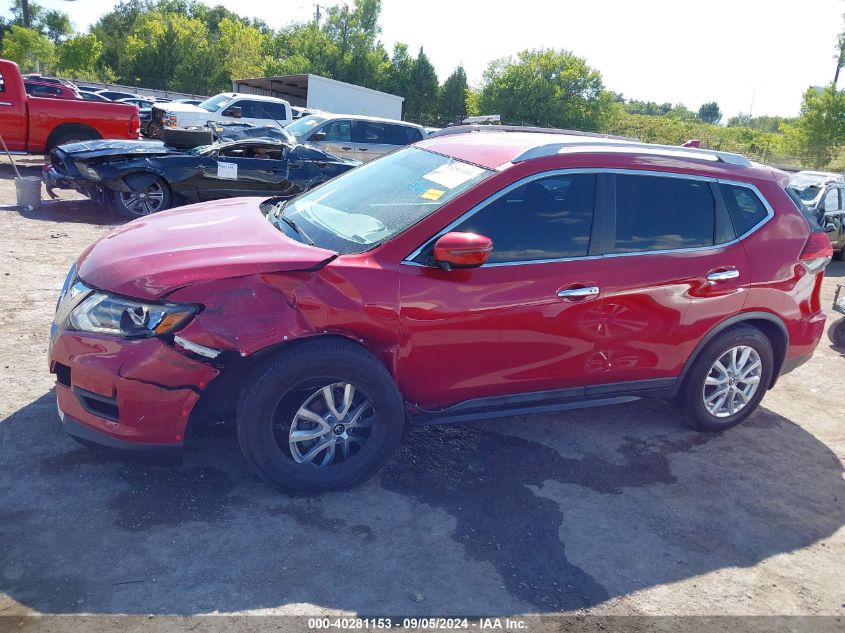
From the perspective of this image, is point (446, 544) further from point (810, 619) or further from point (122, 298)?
point (122, 298)

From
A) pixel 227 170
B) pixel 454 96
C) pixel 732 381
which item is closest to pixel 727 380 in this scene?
pixel 732 381

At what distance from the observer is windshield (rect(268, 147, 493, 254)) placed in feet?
11.6

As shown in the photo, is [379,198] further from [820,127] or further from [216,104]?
[820,127]

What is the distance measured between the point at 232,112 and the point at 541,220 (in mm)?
16337

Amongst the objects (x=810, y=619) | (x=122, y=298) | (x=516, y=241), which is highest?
(x=516, y=241)

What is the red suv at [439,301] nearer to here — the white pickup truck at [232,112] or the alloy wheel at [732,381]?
A: the alloy wheel at [732,381]

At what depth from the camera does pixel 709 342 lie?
4242 millimetres

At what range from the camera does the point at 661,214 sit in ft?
13.1

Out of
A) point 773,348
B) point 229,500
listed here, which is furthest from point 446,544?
point 773,348

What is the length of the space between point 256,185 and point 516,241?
290 inches

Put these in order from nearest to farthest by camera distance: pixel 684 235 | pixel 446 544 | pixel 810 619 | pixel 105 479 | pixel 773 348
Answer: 1. pixel 810 619
2. pixel 446 544
3. pixel 105 479
4. pixel 684 235
5. pixel 773 348

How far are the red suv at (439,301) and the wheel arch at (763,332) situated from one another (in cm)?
1

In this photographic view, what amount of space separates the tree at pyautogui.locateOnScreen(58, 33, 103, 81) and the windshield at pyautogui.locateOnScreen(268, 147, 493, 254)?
165 feet

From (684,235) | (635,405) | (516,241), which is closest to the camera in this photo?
(516,241)
